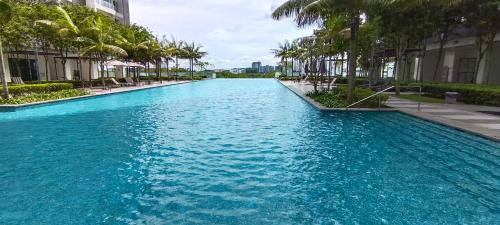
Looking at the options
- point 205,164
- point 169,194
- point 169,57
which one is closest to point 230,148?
point 205,164

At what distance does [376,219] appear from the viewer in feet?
14.8

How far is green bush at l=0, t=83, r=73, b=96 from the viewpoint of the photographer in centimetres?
1893

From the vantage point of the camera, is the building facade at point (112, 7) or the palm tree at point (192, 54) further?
the palm tree at point (192, 54)

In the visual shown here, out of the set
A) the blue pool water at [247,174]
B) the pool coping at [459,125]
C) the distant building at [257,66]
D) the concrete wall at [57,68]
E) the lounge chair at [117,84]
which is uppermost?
the distant building at [257,66]

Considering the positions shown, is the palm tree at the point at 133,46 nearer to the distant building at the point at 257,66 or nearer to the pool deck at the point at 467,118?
the pool deck at the point at 467,118

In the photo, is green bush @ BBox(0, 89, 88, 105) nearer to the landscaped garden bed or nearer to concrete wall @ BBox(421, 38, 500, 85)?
the landscaped garden bed

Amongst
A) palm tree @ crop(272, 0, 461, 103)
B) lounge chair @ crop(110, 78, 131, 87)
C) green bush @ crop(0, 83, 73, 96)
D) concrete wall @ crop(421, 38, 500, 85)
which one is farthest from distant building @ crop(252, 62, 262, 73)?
palm tree @ crop(272, 0, 461, 103)

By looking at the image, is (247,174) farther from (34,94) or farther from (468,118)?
(34,94)

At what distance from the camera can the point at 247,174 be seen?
6430 mm

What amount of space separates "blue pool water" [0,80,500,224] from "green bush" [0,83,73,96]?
29.8 feet

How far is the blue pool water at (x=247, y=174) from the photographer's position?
471 centimetres

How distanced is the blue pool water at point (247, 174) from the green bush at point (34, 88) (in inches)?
358

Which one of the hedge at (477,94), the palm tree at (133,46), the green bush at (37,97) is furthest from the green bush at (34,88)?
the hedge at (477,94)

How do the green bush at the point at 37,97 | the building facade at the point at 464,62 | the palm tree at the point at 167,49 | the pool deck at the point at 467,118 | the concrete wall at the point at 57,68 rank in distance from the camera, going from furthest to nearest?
the palm tree at the point at 167,49 < the concrete wall at the point at 57,68 < the building facade at the point at 464,62 < the green bush at the point at 37,97 < the pool deck at the point at 467,118
